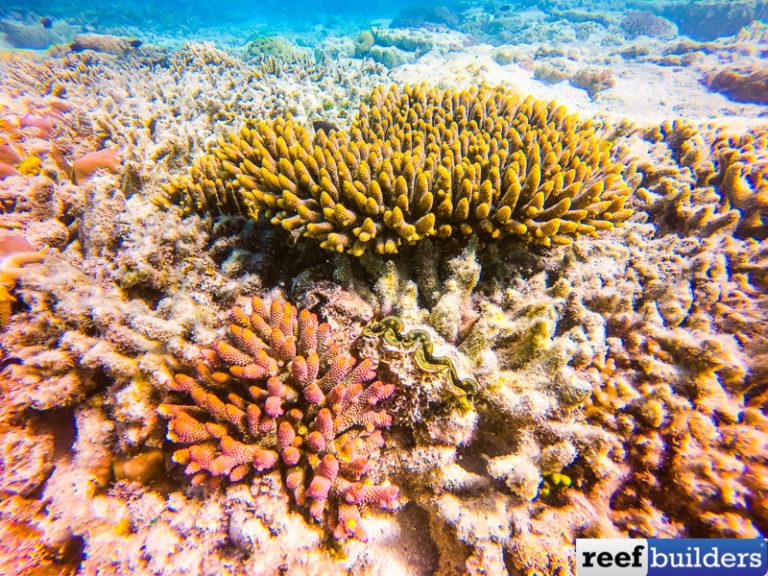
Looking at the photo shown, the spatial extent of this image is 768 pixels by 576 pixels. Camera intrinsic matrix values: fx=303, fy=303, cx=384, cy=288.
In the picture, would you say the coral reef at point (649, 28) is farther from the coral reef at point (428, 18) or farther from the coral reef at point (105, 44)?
the coral reef at point (105, 44)

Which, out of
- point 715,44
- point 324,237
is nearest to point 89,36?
point 324,237

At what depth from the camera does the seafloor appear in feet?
6.89

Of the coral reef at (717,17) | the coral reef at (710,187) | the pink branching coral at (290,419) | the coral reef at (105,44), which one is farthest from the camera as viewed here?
the coral reef at (717,17)

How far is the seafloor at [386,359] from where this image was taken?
2.10 meters

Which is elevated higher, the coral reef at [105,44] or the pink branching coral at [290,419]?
the coral reef at [105,44]

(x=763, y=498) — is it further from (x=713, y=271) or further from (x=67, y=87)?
(x=67, y=87)

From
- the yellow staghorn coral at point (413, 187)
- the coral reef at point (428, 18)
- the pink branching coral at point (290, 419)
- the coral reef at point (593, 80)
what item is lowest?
the pink branching coral at point (290, 419)

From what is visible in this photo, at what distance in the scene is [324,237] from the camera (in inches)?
107

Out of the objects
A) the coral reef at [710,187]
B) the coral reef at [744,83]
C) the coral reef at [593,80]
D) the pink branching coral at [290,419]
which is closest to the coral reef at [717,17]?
the coral reef at [744,83]

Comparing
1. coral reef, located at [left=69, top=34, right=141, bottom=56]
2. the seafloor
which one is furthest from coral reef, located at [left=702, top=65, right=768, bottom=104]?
coral reef, located at [left=69, top=34, right=141, bottom=56]

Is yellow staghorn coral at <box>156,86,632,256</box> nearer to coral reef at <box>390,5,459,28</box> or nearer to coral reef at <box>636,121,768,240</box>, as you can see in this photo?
coral reef at <box>636,121,768,240</box>

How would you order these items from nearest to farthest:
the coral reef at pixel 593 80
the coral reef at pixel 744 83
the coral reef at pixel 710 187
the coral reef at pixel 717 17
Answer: the coral reef at pixel 710 187, the coral reef at pixel 744 83, the coral reef at pixel 593 80, the coral reef at pixel 717 17

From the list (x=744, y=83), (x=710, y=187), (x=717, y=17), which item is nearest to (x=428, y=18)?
(x=717, y=17)

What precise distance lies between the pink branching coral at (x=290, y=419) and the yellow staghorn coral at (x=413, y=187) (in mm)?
970
